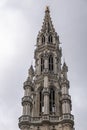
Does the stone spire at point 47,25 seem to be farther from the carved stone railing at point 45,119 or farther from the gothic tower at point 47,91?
the carved stone railing at point 45,119

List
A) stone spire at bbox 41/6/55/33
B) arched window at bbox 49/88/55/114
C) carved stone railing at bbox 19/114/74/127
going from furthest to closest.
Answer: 1. stone spire at bbox 41/6/55/33
2. arched window at bbox 49/88/55/114
3. carved stone railing at bbox 19/114/74/127

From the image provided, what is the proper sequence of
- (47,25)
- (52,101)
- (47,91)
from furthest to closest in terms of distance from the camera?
1. (47,25)
2. (52,101)
3. (47,91)

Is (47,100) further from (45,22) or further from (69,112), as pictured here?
(45,22)

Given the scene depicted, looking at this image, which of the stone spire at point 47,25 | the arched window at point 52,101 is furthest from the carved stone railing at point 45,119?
the stone spire at point 47,25

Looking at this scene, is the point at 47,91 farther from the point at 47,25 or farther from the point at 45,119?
the point at 47,25

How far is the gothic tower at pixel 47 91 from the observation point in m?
53.9

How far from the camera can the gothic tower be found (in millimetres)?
53906

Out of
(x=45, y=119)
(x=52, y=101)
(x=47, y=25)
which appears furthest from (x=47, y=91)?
(x=47, y=25)

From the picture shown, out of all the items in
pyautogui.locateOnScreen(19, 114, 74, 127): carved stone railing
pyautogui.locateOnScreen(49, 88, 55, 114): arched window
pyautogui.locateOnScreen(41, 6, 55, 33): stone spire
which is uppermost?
pyautogui.locateOnScreen(41, 6, 55, 33): stone spire

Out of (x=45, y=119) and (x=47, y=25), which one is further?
(x=47, y=25)

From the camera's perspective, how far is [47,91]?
5797 cm

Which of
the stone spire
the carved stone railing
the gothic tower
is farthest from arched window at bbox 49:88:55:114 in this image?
the stone spire

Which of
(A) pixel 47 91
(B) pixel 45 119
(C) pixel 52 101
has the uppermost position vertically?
(A) pixel 47 91

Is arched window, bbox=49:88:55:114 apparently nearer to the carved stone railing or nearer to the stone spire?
the carved stone railing
